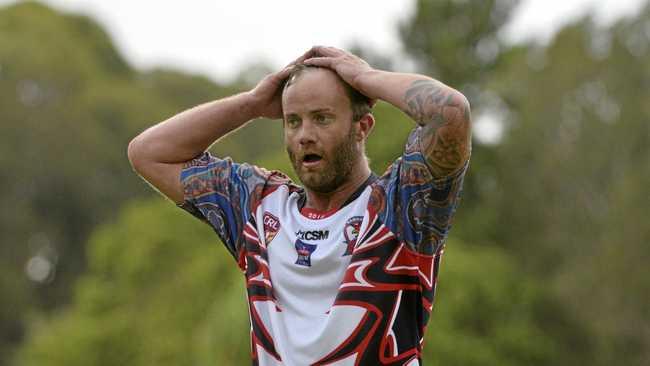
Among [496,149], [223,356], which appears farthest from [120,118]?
[223,356]

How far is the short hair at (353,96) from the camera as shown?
208 inches

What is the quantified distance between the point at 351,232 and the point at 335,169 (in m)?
0.25

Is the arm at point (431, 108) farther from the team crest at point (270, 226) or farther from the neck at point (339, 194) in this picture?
the team crest at point (270, 226)

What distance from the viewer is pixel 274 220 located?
542 cm

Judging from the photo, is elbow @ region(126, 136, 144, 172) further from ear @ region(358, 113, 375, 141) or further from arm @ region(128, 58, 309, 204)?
ear @ region(358, 113, 375, 141)

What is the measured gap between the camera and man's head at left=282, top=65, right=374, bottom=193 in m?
5.20

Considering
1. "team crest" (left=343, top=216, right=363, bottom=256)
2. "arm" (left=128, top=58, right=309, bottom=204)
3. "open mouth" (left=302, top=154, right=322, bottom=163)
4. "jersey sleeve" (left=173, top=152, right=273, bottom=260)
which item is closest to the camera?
"team crest" (left=343, top=216, right=363, bottom=256)

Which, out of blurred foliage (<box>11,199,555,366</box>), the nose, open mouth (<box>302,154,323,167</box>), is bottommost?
open mouth (<box>302,154,323,167</box>)

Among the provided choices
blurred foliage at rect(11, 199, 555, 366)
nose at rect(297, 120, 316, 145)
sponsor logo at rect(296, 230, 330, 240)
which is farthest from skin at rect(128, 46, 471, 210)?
blurred foliage at rect(11, 199, 555, 366)

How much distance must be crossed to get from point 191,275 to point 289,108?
111 ft

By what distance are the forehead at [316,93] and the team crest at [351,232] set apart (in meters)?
0.42

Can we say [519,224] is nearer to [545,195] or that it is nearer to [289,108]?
[545,195]

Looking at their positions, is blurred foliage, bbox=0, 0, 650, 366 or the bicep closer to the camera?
the bicep

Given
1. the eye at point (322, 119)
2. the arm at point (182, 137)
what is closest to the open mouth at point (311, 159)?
the eye at point (322, 119)
